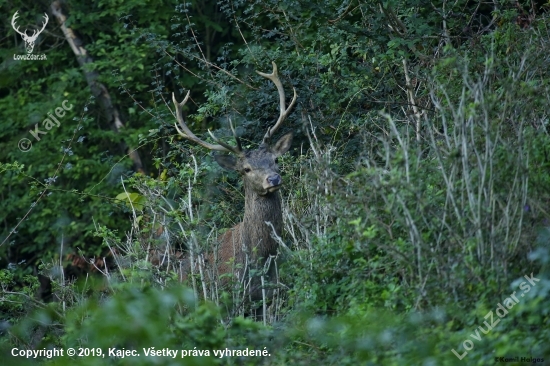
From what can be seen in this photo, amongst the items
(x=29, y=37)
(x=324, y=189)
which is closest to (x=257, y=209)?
(x=324, y=189)

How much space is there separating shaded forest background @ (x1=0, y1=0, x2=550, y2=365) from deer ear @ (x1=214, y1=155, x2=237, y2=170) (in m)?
0.32

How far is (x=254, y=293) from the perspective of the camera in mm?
7898

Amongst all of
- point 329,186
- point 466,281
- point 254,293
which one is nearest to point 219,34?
point 254,293

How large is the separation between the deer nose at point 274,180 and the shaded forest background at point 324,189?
21 cm

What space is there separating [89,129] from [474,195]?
8.64 metres

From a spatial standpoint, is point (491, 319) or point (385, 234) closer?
point (491, 319)

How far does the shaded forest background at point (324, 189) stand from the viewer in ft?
17.6

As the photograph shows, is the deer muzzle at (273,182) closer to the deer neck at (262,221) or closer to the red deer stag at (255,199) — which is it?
the red deer stag at (255,199)

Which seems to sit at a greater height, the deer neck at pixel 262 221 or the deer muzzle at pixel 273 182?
Answer: the deer muzzle at pixel 273 182

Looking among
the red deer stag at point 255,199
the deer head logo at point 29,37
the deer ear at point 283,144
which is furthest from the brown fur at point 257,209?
the deer head logo at point 29,37

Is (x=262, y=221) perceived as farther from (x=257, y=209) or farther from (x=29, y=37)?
(x=29, y=37)

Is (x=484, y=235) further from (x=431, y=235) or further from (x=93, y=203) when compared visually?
(x=93, y=203)

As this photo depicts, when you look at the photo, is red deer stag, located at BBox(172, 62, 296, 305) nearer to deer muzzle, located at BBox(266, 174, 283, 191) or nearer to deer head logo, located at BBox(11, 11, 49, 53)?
deer muzzle, located at BBox(266, 174, 283, 191)

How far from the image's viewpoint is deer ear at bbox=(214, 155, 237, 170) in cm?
894
